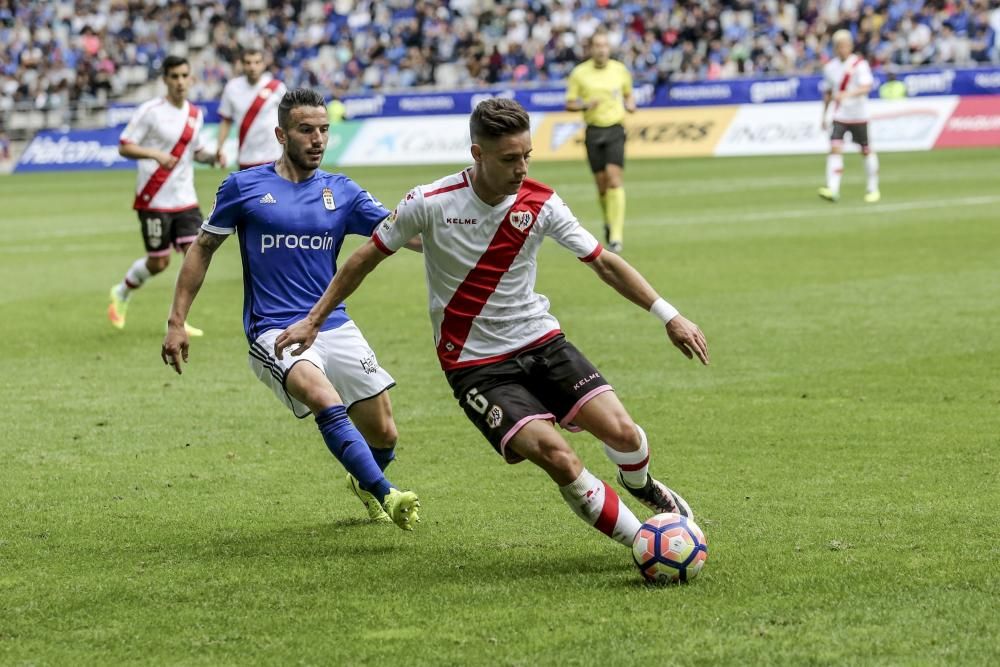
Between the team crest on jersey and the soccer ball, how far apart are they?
1.27 m

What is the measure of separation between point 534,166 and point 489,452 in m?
26.5

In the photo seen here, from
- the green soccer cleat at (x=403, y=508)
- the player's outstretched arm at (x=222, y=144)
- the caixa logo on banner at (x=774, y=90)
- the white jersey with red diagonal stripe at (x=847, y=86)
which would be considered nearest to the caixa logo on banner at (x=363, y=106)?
the caixa logo on banner at (x=774, y=90)

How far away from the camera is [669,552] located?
5531 mm

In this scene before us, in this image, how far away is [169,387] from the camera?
10.5 meters

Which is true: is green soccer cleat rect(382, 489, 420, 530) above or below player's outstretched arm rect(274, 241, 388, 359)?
below

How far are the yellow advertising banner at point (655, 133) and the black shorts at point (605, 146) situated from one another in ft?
51.6

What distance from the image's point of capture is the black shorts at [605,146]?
62.5 feet

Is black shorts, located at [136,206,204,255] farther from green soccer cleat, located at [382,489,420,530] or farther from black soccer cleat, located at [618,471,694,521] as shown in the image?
black soccer cleat, located at [618,471,694,521]

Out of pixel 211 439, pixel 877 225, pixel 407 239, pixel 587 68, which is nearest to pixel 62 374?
pixel 211 439

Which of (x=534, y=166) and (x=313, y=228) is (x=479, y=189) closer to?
(x=313, y=228)

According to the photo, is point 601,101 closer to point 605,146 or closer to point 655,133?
point 605,146

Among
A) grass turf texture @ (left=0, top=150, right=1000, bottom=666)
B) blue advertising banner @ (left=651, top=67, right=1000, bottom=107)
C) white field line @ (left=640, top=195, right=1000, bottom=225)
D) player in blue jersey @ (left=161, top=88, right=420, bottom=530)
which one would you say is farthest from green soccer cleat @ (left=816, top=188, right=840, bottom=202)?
player in blue jersey @ (left=161, top=88, right=420, bottom=530)

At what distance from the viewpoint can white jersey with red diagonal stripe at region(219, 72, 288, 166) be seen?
605 inches

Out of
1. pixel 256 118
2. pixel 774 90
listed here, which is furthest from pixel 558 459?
pixel 774 90
